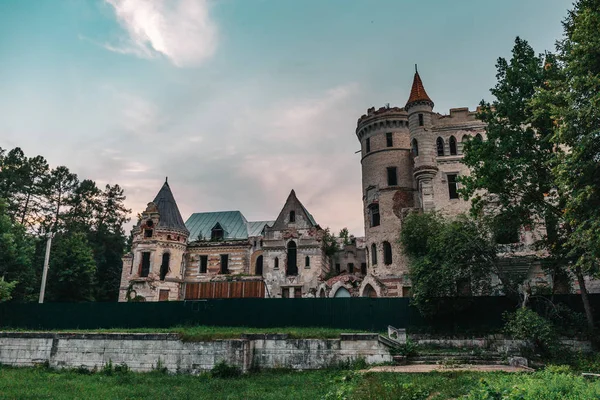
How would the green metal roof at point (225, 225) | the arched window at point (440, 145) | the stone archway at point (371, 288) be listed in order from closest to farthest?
1. the stone archway at point (371, 288)
2. the arched window at point (440, 145)
3. the green metal roof at point (225, 225)

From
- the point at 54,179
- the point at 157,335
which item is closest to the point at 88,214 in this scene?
the point at 54,179

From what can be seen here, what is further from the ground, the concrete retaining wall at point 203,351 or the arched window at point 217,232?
the arched window at point 217,232

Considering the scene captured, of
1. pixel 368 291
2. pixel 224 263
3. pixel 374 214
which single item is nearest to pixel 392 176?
pixel 374 214

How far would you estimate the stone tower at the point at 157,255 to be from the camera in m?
39.6

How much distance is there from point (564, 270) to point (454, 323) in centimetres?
644

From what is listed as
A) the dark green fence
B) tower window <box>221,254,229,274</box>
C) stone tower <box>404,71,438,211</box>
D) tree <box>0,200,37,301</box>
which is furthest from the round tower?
tree <box>0,200,37,301</box>

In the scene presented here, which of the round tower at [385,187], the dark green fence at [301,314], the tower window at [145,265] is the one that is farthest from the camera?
the tower window at [145,265]

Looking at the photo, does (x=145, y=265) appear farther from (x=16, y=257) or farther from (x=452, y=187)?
(x=452, y=187)

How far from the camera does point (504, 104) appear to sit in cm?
2198

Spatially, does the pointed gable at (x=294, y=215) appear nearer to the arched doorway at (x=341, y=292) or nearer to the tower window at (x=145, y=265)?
the arched doorway at (x=341, y=292)

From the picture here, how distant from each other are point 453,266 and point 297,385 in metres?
10.5

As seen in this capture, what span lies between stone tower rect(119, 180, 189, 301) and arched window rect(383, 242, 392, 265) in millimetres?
20350

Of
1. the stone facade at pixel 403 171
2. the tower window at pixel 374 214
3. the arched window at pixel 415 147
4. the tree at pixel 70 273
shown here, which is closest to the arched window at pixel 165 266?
the tree at pixel 70 273

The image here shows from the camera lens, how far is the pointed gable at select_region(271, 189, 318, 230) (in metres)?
40.7
